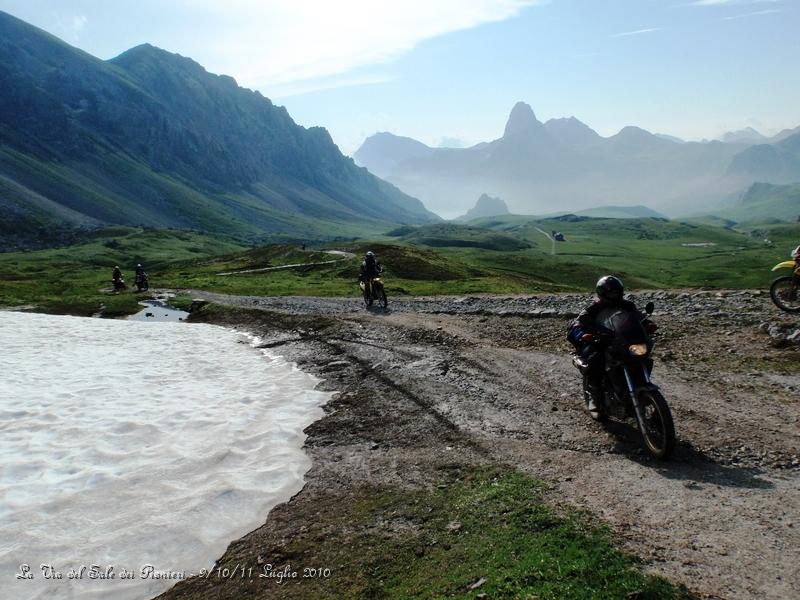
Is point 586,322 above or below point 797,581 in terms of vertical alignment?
above

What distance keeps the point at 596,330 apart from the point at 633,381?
1.40 m

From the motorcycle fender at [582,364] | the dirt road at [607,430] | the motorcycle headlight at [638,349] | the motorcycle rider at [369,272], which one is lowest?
the dirt road at [607,430]

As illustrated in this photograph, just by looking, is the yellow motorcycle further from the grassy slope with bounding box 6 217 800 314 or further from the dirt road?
the grassy slope with bounding box 6 217 800 314

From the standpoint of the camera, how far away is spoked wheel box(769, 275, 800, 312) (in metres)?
18.8

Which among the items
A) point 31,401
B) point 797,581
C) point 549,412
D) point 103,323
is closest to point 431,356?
point 549,412

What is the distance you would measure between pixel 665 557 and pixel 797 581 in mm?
1311

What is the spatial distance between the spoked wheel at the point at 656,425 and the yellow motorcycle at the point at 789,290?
40.4ft

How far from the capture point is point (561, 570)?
661 centimetres

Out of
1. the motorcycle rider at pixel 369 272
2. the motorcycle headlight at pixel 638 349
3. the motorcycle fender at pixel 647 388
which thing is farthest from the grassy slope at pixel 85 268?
the motorcycle fender at pixel 647 388

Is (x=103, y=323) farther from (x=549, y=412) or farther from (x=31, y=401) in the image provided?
(x=549, y=412)

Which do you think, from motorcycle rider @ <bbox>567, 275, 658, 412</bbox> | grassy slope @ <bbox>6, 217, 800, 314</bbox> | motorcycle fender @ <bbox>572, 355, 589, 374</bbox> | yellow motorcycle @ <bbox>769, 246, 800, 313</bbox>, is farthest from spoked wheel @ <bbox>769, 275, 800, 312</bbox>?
grassy slope @ <bbox>6, 217, 800, 314</bbox>

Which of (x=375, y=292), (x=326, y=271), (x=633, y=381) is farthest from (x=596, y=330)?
(x=326, y=271)

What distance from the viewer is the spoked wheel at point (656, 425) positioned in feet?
31.1

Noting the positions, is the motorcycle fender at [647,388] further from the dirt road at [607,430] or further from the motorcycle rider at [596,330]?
the motorcycle rider at [596,330]
